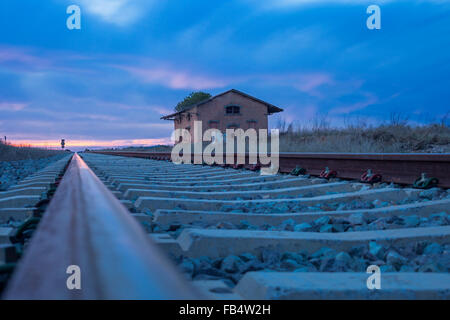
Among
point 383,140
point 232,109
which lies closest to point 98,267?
point 383,140

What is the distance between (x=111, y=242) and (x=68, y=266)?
0.29 ft

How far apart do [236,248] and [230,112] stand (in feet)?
123

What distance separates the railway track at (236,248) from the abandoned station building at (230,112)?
34.2 meters

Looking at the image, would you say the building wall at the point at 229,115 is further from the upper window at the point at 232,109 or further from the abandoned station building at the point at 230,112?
the upper window at the point at 232,109

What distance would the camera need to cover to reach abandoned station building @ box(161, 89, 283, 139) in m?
38.1

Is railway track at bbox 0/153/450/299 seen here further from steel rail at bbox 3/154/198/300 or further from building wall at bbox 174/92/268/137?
building wall at bbox 174/92/268/137

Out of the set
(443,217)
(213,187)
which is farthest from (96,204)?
(213,187)

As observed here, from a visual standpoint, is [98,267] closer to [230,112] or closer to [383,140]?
[383,140]

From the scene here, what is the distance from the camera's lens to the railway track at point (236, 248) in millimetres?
705

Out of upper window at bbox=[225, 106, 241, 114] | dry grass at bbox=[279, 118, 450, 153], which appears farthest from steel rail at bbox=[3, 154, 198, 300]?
upper window at bbox=[225, 106, 241, 114]

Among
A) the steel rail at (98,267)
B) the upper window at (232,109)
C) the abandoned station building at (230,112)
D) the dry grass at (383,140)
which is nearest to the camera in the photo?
the steel rail at (98,267)

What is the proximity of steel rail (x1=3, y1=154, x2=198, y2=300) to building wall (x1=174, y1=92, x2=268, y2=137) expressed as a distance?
120 feet

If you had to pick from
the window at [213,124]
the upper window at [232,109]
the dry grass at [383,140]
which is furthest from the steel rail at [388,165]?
the upper window at [232,109]
